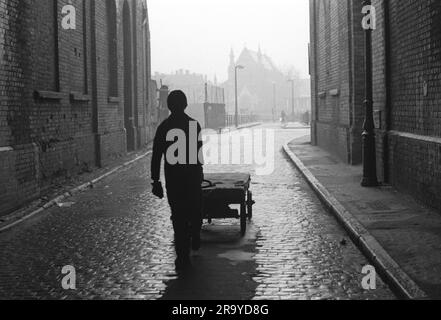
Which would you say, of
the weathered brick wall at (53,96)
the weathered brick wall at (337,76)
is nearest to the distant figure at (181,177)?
the weathered brick wall at (53,96)

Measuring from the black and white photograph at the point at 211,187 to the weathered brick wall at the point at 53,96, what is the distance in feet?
0.17

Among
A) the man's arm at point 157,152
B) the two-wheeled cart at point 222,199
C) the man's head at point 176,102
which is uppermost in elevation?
the man's head at point 176,102

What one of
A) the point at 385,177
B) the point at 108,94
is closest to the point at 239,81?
the point at 108,94

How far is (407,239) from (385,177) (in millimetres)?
5019

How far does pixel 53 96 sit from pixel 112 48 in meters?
8.32

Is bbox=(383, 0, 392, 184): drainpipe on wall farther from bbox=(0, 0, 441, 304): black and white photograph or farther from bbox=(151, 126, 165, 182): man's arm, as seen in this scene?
bbox=(151, 126, 165, 182): man's arm

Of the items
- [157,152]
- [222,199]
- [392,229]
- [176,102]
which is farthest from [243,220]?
[176,102]

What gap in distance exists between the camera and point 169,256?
733 cm

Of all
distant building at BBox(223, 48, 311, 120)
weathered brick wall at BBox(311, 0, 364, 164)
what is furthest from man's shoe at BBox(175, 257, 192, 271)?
distant building at BBox(223, 48, 311, 120)

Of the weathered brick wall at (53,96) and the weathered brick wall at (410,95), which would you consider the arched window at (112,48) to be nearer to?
the weathered brick wall at (53,96)

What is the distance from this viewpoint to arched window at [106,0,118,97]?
2119cm

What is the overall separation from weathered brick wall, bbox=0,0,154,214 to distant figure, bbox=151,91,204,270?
4152 mm

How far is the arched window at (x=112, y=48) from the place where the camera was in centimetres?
2119

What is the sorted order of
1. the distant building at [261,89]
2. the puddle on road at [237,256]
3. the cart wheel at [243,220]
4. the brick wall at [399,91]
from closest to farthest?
the puddle on road at [237,256] → the cart wheel at [243,220] → the brick wall at [399,91] → the distant building at [261,89]
